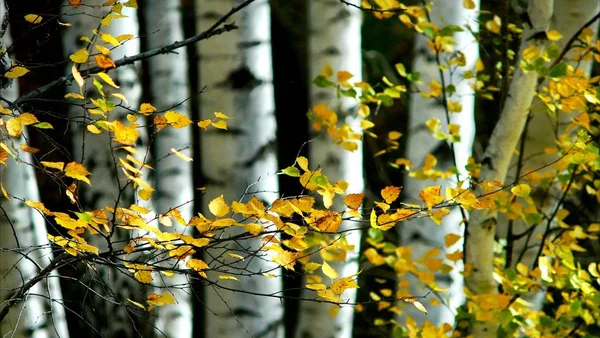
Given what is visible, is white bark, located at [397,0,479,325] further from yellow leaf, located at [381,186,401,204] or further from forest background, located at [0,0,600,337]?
yellow leaf, located at [381,186,401,204]

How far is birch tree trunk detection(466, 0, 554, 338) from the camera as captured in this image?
2.61 m

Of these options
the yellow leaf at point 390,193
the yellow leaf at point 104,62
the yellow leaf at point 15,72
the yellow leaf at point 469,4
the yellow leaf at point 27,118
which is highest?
the yellow leaf at point 469,4

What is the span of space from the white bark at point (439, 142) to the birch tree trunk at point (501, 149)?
0.98 ft

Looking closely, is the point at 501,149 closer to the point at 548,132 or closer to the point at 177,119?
the point at 548,132

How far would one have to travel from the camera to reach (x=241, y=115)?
2.89 m

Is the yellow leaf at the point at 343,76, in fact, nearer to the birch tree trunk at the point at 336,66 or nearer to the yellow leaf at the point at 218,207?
the birch tree trunk at the point at 336,66

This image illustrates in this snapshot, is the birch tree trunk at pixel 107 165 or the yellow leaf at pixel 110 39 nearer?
the yellow leaf at pixel 110 39

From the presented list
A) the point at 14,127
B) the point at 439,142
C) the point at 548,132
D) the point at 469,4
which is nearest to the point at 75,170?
the point at 14,127

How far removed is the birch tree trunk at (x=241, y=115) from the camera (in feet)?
9.42

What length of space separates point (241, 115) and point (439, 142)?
0.93 m

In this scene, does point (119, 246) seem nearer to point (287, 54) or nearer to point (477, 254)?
point (477, 254)

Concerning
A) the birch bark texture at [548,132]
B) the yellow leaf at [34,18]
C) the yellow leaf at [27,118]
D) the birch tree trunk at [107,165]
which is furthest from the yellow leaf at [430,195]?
the birch bark texture at [548,132]

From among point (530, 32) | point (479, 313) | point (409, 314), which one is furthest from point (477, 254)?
point (530, 32)

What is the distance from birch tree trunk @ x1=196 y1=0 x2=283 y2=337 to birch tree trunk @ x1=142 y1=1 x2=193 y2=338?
10 centimetres
